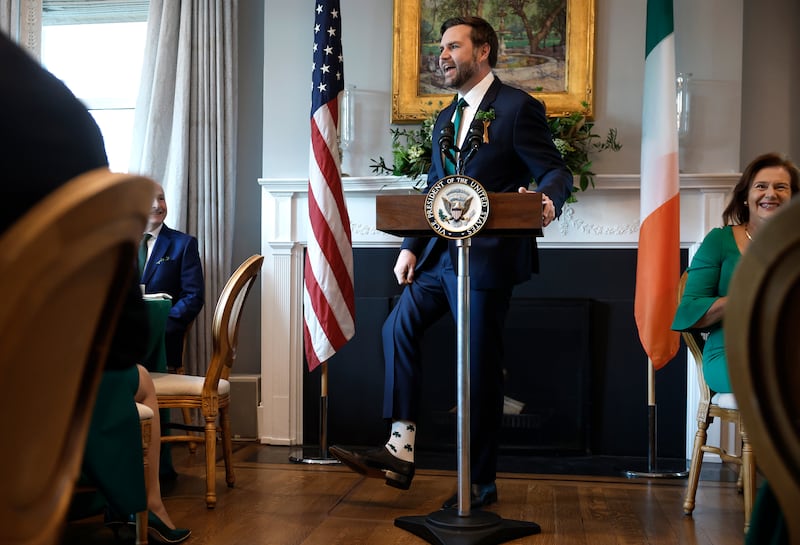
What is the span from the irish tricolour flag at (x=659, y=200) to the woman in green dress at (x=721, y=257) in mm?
676

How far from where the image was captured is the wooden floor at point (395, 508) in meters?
2.82

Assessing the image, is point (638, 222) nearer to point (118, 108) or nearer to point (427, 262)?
point (427, 262)

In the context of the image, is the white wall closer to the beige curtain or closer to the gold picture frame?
the gold picture frame

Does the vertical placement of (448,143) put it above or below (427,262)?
above

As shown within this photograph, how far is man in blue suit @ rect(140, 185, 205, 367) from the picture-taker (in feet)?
14.5

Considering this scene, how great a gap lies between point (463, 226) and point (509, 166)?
0.74 meters

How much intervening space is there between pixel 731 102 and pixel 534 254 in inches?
74.6

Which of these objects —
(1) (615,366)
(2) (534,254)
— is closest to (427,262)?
(2) (534,254)

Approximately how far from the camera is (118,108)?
17.8 feet

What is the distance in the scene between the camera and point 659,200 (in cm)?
394

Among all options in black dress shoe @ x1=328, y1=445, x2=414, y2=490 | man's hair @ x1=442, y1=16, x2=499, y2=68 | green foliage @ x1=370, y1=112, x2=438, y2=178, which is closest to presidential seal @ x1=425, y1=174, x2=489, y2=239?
man's hair @ x1=442, y1=16, x2=499, y2=68

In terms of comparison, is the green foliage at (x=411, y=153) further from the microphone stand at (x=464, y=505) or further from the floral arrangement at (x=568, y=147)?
the microphone stand at (x=464, y=505)

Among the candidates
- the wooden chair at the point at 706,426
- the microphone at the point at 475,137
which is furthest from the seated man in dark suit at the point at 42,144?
the wooden chair at the point at 706,426

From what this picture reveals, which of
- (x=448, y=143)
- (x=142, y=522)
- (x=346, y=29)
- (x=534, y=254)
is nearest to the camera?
(x=142, y=522)
